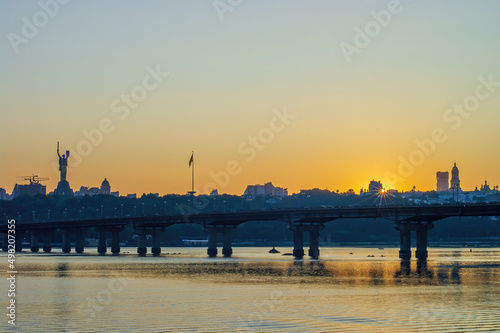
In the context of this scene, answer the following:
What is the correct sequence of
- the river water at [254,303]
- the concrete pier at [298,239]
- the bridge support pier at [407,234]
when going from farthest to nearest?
the concrete pier at [298,239] < the bridge support pier at [407,234] < the river water at [254,303]

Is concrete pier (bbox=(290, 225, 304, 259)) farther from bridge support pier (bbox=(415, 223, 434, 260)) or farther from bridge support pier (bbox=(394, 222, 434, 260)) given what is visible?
bridge support pier (bbox=(415, 223, 434, 260))

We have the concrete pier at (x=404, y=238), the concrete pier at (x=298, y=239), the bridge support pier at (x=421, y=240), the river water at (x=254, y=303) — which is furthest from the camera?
the concrete pier at (x=298, y=239)

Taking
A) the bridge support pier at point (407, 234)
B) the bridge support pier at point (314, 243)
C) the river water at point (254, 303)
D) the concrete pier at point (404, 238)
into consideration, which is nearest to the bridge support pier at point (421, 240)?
the bridge support pier at point (407, 234)

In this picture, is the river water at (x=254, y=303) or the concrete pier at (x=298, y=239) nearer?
the river water at (x=254, y=303)

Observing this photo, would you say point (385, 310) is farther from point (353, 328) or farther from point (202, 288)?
point (202, 288)

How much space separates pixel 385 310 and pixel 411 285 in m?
29.2

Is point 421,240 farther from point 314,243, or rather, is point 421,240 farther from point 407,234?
point 314,243

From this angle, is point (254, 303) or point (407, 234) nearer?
point (254, 303)

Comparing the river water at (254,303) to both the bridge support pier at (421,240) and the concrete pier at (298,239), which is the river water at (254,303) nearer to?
the bridge support pier at (421,240)

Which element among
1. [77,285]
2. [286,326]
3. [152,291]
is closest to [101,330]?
[286,326]

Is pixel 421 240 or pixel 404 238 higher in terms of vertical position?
pixel 404 238

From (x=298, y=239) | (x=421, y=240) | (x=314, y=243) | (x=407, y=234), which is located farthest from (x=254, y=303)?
(x=298, y=239)

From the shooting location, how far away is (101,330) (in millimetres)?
50594

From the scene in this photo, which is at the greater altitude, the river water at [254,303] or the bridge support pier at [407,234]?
the bridge support pier at [407,234]
